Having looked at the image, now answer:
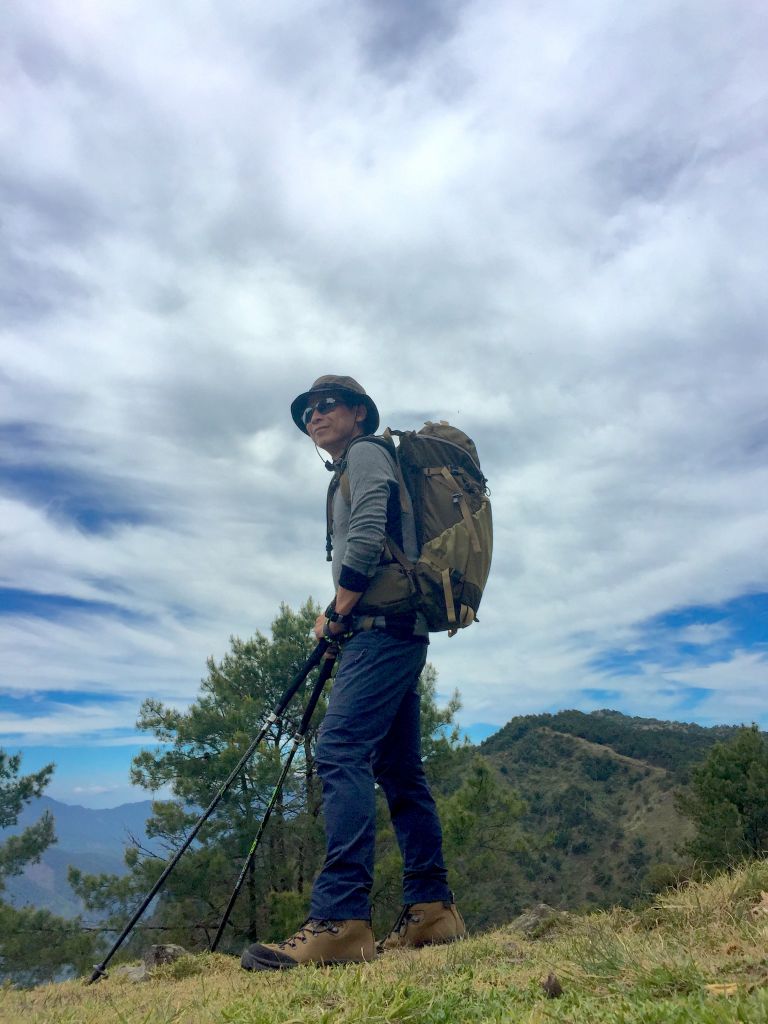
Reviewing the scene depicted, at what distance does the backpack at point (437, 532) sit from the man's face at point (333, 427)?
1.17ft

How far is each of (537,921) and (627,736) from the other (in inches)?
2735

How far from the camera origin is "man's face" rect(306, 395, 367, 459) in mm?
4512

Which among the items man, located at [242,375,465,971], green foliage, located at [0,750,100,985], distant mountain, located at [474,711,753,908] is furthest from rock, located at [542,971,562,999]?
distant mountain, located at [474,711,753,908]

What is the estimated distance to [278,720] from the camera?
4453 millimetres

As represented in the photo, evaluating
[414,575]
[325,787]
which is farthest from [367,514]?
[325,787]

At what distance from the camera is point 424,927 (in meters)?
4.02

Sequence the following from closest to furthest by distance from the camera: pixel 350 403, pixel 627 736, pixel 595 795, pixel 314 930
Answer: pixel 314 930 → pixel 350 403 → pixel 595 795 → pixel 627 736

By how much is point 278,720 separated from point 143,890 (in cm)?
1382

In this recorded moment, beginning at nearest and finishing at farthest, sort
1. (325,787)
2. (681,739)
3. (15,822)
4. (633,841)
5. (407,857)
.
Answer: (325,787) < (407,857) < (15,822) < (633,841) < (681,739)

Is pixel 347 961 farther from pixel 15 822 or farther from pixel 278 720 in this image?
pixel 15 822

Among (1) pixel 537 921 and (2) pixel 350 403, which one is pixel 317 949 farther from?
(2) pixel 350 403

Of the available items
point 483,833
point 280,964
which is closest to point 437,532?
point 280,964

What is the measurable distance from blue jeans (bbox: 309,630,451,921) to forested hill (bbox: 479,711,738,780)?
5497 centimetres

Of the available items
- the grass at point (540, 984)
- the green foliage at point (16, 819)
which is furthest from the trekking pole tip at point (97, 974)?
the green foliage at point (16, 819)
